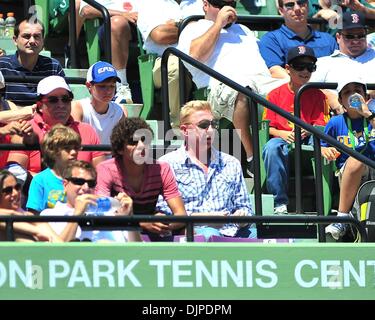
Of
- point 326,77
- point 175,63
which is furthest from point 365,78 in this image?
point 175,63

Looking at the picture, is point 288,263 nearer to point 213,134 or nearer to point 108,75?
point 213,134

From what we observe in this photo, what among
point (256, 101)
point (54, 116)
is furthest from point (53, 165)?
point (256, 101)

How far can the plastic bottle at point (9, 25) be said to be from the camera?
38.2 feet

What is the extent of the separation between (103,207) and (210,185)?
1302mm

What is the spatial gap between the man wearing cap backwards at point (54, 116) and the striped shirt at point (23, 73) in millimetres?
607

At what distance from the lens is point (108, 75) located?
10.0 meters

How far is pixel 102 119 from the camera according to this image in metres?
10.1

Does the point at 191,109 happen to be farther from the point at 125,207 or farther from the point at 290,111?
the point at 290,111

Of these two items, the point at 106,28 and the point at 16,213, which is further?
the point at 106,28

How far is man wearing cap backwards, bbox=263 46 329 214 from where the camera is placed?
1025cm

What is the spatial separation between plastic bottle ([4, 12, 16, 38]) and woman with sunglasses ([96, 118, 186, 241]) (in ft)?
9.53

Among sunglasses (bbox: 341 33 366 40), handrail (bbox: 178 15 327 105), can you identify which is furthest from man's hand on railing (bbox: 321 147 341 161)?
sunglasses (bbox: 341 33 366 40)

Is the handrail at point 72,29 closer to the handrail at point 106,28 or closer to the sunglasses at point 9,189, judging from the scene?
the handrail at point 106,28

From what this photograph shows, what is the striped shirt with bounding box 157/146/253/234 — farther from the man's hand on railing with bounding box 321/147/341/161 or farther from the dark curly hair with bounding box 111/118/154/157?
the man's hand on railing with bounding box 321/147/341/161
